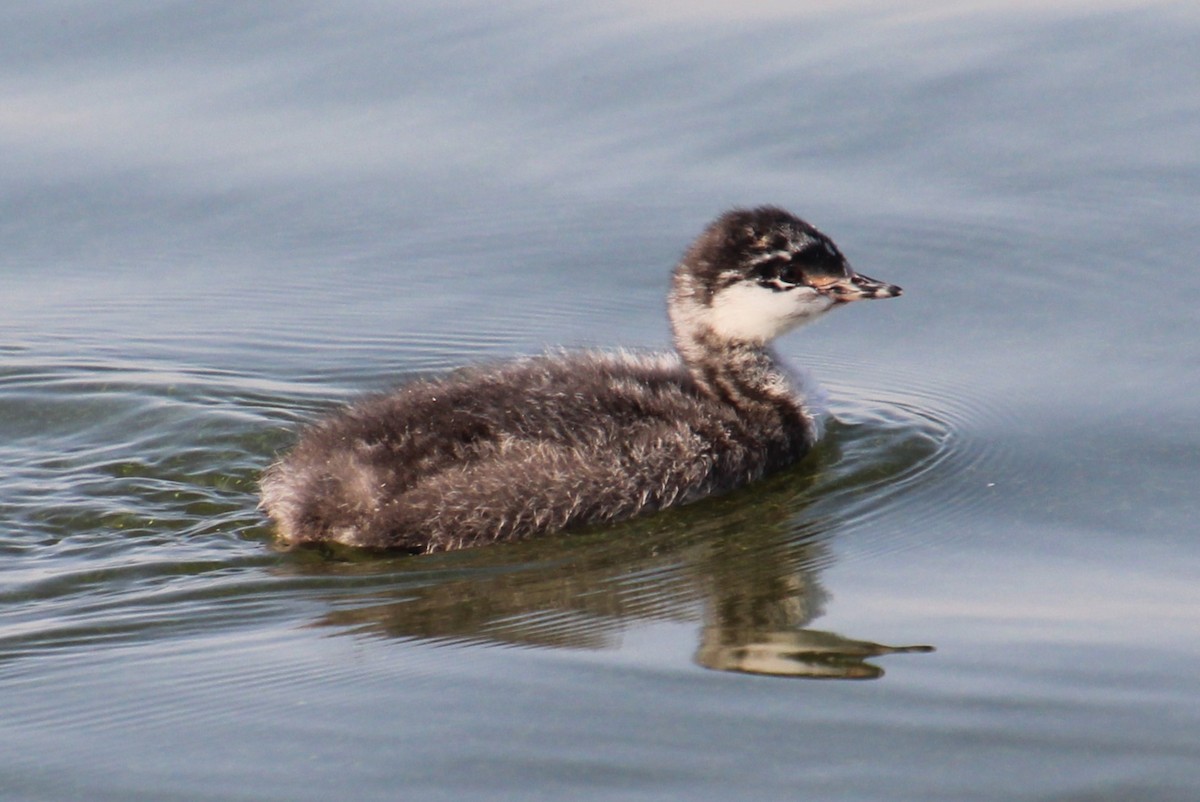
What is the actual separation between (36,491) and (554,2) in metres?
4.85

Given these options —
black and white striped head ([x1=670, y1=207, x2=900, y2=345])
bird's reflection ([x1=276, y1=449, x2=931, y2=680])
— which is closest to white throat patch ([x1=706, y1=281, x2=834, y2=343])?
black and white striped head ([x1=670, y1=207, x2=900, y2=345])

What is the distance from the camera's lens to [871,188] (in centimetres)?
943

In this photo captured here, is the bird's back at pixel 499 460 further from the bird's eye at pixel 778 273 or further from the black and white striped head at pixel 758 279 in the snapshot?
the bird's eye at pixel 778 273

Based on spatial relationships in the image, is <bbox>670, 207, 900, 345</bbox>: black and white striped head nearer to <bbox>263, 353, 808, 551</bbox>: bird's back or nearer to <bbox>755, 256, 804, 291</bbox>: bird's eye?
<bbox>755, 256, 804, 291</bbox>: bird's eye

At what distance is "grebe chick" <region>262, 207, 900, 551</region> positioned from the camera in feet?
22.1

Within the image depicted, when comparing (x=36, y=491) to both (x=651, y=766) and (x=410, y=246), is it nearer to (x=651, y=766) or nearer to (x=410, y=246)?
(x=410, y=246)

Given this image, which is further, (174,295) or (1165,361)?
(174,295)

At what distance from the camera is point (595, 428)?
6.97 meters

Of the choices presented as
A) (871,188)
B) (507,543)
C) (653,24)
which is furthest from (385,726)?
(653,24)

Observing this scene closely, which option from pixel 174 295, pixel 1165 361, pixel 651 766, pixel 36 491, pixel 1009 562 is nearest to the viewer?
pixel 651 766

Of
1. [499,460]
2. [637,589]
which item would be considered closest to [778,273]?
[499,460]

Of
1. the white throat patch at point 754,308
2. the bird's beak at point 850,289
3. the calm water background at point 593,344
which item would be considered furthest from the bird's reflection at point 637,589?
the bird's beak at point 850,289

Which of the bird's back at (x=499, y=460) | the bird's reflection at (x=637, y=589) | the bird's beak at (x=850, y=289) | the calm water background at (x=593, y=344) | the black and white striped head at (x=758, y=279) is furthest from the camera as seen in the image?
the bird's beak at (x=850, y=289)

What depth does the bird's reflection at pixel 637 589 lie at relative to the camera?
5773 mm
